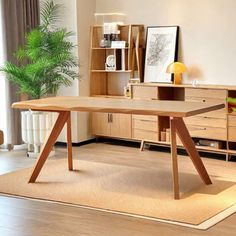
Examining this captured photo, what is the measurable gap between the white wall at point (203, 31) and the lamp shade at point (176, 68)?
263 mm

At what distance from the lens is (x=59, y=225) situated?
4.04 metres

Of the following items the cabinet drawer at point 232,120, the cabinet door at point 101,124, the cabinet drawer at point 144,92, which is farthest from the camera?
the cabinet door at point 101,124

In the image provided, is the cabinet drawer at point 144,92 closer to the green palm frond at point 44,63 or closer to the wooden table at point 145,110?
the green palm frond at point 44,63

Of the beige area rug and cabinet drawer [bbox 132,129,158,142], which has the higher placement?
cabinet drawer [bbox 132,129,158,142]

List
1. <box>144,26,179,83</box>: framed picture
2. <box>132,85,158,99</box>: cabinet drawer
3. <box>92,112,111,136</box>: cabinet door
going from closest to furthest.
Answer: <box>132,85,158,99</box>: cabinet drawer
<box>144,26,179,83</box>: framed picture
<box>92,112,111,136</box>: cabinet door

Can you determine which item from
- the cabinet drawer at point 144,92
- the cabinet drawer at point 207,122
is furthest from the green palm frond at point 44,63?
the cabinet drawer at point 207,122

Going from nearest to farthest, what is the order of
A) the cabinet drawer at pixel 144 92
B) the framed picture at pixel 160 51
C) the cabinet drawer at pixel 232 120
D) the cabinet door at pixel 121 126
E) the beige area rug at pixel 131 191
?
the beige area rug at pixel 131 191 < the cabinet drawer at pixel 232 120 < the cabinet drawer at pixel 144 92 < the framed picture at pixel 160 51 < the cabinet door at pixel 121 126

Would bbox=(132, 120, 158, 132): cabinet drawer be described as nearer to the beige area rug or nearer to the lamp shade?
the lamp shade

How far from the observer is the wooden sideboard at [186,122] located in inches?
243

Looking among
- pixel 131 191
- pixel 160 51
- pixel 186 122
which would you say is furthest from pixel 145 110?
pixel 160 51

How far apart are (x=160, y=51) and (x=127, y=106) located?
2.26 meters

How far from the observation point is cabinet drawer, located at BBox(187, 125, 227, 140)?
20.3 ft

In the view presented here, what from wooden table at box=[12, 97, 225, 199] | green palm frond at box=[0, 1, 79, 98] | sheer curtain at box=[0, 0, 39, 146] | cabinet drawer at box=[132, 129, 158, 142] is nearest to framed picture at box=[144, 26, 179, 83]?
cabinet drawer at box=[132, 129, 158, 142]

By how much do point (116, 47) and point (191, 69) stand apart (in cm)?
100
